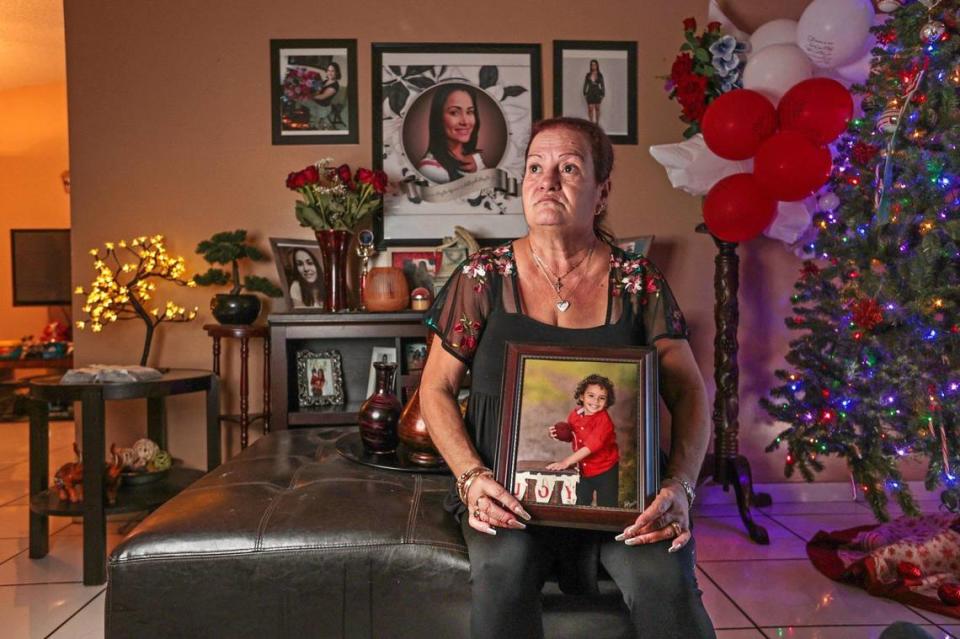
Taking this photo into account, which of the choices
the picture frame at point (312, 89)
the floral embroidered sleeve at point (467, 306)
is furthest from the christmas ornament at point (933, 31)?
the picture frame at point (312, 89)

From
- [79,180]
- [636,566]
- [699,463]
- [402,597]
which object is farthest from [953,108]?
[79,180]

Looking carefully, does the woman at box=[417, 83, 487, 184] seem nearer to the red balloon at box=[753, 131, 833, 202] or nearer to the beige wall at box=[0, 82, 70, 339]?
the red balloon at box=[753, 131, 833, 202]

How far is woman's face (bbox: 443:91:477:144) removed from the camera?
3.66 m

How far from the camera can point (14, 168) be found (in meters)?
7.96

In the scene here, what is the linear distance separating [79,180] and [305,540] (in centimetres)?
283

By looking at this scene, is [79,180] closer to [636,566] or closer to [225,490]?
[225,490]

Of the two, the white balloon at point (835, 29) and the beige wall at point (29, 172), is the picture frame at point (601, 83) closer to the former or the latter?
the white balloon at point (835, 29)

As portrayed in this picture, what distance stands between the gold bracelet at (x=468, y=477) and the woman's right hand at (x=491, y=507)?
13mm

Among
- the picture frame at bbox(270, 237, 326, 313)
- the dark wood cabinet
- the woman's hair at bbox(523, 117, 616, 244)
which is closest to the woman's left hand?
the woman's hair at bbox(523, 117, 616, 244)

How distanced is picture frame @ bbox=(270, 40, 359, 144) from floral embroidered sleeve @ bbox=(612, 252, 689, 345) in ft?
7.75

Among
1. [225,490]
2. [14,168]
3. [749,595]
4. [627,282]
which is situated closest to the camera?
[627,282]

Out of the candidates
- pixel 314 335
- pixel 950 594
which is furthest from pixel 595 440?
pixel 314 335

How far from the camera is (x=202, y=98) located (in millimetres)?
3576

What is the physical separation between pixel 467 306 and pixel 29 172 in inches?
323
